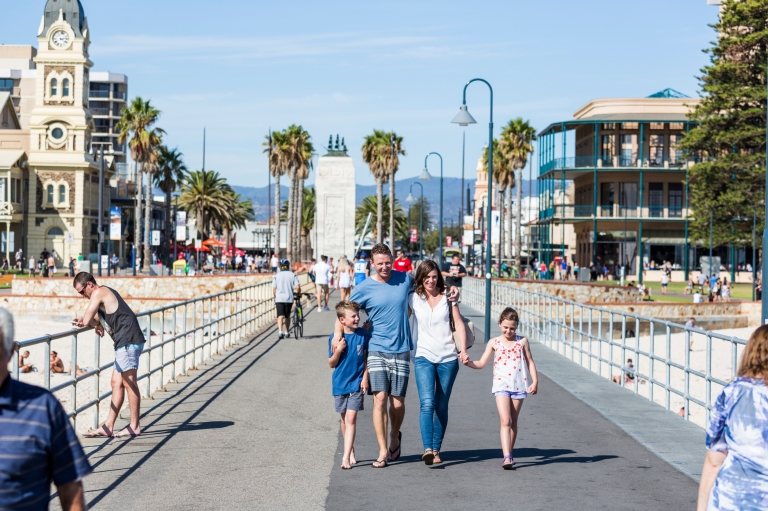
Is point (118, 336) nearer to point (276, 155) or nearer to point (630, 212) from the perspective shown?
point (630, 212)

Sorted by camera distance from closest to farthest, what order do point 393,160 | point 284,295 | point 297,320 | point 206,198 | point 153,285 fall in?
point 284,295 → point 297,320 → point 153,285 → point 393,160 → point 206,198

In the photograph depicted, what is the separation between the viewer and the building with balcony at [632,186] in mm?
69000

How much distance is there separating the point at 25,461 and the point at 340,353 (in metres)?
5.22

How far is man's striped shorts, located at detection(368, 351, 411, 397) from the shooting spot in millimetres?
8680

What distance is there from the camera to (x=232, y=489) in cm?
787

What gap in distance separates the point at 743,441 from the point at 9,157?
3468 inches

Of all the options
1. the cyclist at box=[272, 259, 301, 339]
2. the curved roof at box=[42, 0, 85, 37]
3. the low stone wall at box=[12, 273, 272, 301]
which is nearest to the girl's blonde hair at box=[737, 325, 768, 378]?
the cyclist at box=[272, 259, 301, 339]

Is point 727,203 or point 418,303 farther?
point 727,203

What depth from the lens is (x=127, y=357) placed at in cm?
1014

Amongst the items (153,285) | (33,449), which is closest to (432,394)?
(33,449)

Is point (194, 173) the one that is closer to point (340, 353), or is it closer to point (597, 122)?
point (597, 122)

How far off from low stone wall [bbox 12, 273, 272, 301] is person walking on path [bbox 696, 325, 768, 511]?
40773mm

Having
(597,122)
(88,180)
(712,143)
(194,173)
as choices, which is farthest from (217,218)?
(712,143)

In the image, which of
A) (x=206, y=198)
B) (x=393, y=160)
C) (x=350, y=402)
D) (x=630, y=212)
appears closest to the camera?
(x=350, y=402)
